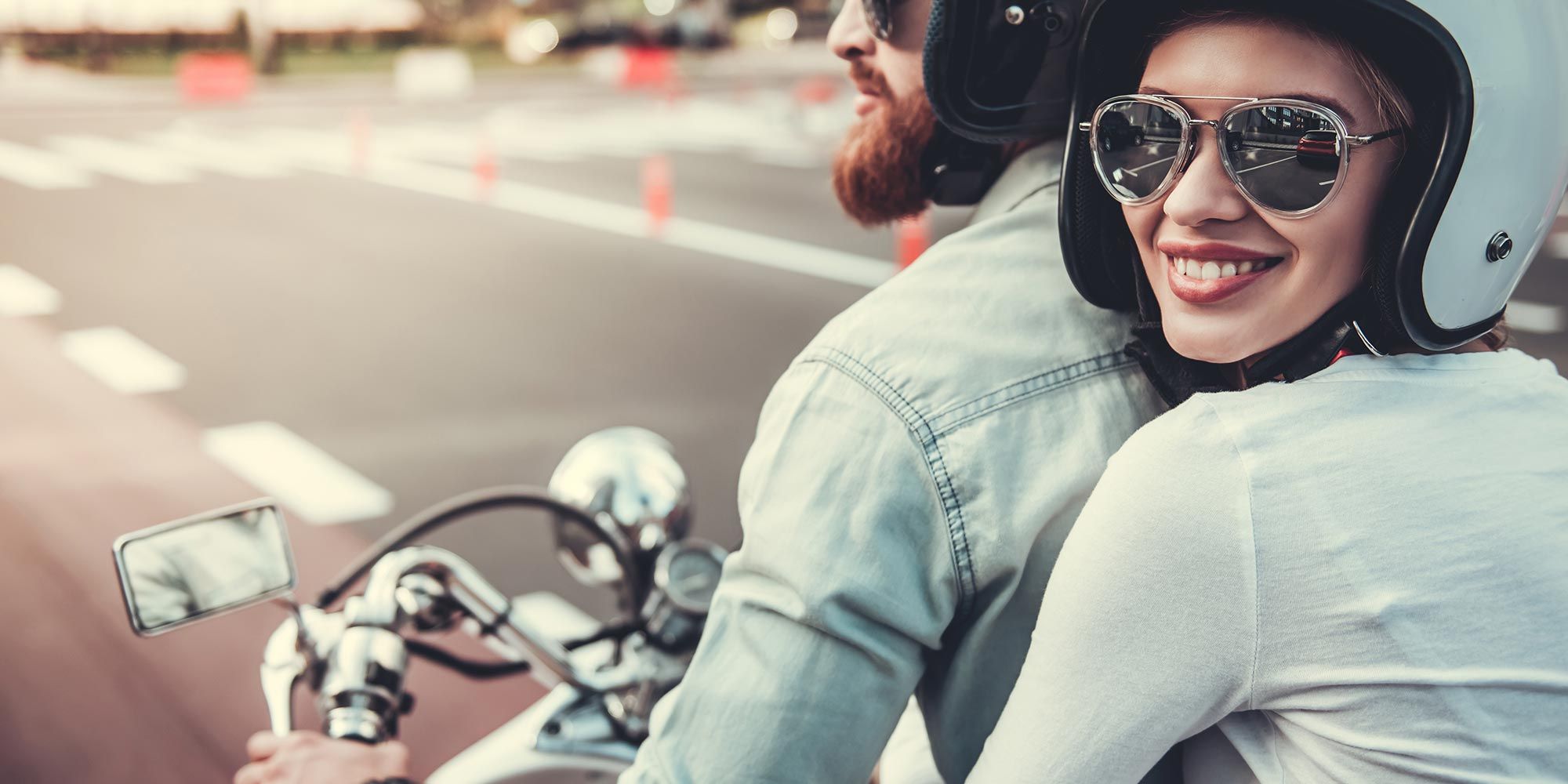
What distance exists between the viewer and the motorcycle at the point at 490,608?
4.87 feet

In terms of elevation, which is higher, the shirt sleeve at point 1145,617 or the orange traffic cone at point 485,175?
the shirt sleeve at point 1145,617

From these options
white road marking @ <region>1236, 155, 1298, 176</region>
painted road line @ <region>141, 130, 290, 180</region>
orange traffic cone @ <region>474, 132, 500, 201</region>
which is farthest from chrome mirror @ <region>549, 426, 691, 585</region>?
painted road line @ <region>141, 130, 290, 180</region>

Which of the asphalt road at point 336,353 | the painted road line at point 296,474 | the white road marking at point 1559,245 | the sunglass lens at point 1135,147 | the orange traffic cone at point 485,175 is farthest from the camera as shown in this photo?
the orange traffic cone at point 485,175

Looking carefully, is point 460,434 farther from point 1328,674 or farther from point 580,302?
point 1328,674

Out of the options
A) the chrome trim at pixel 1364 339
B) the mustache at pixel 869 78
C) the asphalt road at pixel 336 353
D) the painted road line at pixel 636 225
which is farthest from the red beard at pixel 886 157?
the painted road line at pixel 636 225

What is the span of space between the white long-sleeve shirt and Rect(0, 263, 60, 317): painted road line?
7.94 metres

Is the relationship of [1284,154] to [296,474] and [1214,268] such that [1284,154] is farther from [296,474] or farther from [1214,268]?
[296,474]

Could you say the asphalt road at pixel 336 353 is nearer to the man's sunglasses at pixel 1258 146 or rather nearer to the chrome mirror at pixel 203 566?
the chrome mirror at pixel 203 566

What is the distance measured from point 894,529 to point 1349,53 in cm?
58

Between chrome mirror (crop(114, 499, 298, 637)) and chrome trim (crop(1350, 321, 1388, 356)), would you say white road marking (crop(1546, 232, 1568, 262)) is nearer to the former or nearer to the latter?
chrome trim (crop(1350, 321, 1388, 356))

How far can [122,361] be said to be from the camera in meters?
6.75

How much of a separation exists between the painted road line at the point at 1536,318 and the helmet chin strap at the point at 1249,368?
22.3 feet

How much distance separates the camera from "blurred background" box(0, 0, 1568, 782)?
3.78 metres

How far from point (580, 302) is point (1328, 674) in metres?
7.34
